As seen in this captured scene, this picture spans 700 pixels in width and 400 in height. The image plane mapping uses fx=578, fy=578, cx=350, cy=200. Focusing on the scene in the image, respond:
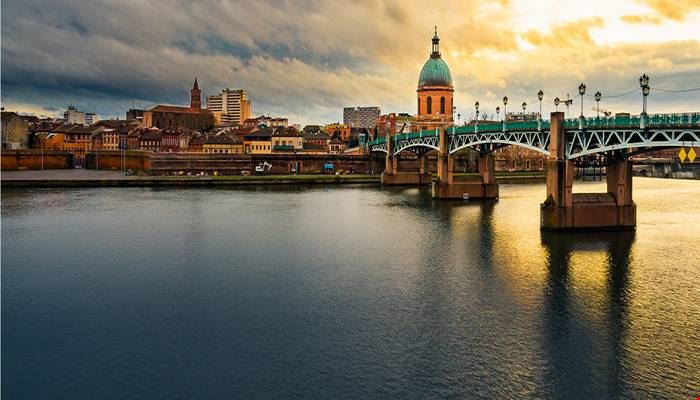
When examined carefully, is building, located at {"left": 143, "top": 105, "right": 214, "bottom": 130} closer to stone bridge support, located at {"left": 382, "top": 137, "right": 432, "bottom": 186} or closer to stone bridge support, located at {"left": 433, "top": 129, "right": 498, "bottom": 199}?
stone bridge support, located at {"left": 382, "top": 137, "right": 432, "bottom": 186}

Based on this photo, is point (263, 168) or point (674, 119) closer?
point (674, 119)

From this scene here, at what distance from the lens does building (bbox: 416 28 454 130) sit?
144125 millimetres

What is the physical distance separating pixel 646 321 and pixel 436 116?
12613 cm

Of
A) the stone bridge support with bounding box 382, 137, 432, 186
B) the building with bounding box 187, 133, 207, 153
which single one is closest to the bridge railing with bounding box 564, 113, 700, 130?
the stone bridge support with bounding box 382, 137, 432, 186

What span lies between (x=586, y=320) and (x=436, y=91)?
417ft

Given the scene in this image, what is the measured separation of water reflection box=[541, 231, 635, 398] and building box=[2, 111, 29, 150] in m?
117

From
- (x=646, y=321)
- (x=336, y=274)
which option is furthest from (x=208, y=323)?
(x=646, y=321)

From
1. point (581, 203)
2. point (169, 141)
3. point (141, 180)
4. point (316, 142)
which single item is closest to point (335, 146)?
point (316, 142)

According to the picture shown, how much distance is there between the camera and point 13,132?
12119 cm

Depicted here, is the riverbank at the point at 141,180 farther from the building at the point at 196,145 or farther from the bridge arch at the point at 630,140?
the bridge arch at the point at 630,140

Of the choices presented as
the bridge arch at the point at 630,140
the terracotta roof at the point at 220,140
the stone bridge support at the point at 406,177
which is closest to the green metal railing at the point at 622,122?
the bridge arch at the point at 630,140

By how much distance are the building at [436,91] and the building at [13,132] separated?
91.7 m

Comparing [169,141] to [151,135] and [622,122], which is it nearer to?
[151,135]

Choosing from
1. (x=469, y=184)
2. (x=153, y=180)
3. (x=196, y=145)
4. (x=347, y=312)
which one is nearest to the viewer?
(x=347, y=312)
